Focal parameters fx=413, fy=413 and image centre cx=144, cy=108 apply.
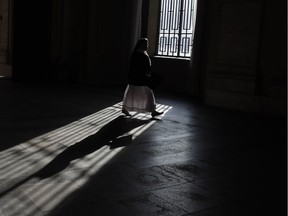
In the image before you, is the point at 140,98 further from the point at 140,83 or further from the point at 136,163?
the point at 136,163

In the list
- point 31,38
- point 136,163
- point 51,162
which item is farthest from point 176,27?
point 51,162

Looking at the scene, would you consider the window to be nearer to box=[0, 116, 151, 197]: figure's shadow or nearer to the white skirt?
the white skirt

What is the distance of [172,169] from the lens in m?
4.43

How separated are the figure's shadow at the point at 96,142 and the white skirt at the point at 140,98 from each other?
35 centimetres

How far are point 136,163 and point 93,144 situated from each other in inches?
40.2

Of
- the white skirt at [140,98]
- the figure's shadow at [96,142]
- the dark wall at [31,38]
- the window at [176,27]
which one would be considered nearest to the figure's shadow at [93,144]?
the figure's shadow at [96,142]

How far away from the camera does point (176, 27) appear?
13.5 metres

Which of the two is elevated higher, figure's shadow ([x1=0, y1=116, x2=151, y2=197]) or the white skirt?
the white skirt

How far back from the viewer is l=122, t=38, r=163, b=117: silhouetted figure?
752cm

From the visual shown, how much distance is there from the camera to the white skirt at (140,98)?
25.3ft

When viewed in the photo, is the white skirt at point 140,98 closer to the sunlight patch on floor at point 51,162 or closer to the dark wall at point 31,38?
the sunlight patch on floor at point 51,162

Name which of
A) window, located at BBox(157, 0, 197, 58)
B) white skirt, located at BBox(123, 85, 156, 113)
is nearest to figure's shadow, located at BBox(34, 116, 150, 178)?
white skirt, located at BBox(123, 85, 156, 113)

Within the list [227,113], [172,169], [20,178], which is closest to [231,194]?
[172,169]

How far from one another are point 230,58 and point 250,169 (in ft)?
17.6
